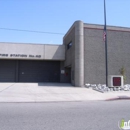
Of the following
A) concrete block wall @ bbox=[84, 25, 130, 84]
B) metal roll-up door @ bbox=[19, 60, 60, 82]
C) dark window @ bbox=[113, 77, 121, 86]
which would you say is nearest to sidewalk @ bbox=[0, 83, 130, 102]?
dark window @ bbox=[113, 77, 121, 86]

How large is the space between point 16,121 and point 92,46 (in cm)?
1765

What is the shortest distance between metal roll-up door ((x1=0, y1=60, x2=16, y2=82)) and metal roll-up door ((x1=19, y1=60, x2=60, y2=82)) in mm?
1118

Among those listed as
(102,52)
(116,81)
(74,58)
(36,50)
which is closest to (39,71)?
(36,50)

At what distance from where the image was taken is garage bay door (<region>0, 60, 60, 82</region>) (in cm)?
2909

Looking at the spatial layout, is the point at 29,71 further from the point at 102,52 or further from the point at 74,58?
the point at 102,52

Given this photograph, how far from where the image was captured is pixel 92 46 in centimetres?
2264

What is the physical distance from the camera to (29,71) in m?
29.7

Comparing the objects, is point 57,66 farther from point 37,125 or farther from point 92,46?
point 37,125

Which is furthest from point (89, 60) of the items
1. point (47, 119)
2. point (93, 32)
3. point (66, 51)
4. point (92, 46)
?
point (47, 119)

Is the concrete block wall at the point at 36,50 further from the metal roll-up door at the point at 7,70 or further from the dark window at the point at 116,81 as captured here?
the dark window at the point at 116,81

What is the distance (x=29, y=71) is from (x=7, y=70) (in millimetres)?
3525

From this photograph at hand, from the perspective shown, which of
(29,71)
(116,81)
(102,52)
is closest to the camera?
(116,81)

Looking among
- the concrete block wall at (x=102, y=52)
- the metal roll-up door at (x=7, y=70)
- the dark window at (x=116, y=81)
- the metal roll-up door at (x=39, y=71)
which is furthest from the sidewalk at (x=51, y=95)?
the metal roll-up door at (x=7, y=70)

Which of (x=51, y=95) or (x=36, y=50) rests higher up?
(x=36, y=50)
